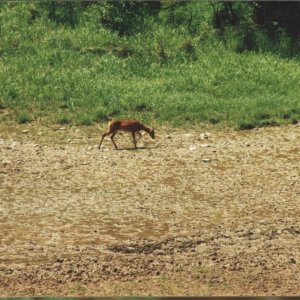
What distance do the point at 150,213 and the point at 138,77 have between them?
563 cm

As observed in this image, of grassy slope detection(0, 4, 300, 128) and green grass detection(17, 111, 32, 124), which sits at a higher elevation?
grassy slope detection(0, 4, 300, 128)

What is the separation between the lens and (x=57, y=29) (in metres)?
14.6

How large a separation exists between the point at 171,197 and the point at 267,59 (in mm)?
6240

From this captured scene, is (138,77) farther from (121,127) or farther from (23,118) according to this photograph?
(121,127)

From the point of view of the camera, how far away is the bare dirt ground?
5773 mm

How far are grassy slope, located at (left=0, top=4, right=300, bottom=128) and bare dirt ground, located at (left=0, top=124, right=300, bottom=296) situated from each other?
25.5 inches

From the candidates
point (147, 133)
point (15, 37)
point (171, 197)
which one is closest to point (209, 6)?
point (15, 37)

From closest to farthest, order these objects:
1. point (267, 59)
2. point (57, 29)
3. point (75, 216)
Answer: point (75, 216), point (267, 59), point (57, 29)

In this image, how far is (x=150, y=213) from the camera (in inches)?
299

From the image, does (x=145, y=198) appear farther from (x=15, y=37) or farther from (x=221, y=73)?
(x=15, y=37)

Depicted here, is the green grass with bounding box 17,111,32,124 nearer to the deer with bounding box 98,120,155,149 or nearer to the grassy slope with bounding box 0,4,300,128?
the grassy slope with bounding box 0,4,300,128

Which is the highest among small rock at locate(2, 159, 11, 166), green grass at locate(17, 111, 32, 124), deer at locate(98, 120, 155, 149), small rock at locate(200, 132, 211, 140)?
deer at locate(98, 120, 155, 149)

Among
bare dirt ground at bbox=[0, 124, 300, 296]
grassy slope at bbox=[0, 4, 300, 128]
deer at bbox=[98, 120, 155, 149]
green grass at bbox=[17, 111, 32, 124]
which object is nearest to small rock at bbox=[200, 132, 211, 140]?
bare dirt ground at bbox=[0, 124, 300, 296]

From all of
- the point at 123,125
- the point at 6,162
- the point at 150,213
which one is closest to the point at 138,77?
the point at 123,125
